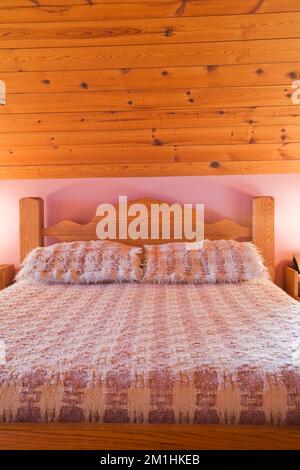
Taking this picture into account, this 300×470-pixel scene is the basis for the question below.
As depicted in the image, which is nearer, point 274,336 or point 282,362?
point 282,362

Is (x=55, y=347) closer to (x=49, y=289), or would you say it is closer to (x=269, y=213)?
(x=49, y=289)

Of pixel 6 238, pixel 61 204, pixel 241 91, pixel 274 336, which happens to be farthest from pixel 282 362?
pixel 6 238

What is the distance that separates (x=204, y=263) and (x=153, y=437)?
1529 mm

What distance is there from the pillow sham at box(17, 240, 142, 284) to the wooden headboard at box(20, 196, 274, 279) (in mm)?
352

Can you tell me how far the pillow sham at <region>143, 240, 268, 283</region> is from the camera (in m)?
2.38

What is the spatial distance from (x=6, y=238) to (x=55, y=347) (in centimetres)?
201

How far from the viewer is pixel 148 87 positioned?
95.7 inches

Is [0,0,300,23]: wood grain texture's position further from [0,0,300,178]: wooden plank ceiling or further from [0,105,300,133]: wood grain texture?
[0,105,300,133]: wood grain texture

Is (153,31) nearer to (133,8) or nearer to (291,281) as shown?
(133,8)

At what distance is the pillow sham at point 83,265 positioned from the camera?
2.41m

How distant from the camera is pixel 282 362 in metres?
1.12

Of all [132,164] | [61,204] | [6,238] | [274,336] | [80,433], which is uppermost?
[132,164]

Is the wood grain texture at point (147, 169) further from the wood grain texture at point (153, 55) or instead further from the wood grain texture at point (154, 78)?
the wood grain texture at point (153, 55)

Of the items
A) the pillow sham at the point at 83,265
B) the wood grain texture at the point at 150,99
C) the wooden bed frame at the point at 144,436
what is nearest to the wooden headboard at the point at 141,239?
the pillow sham at the point at 83,265
